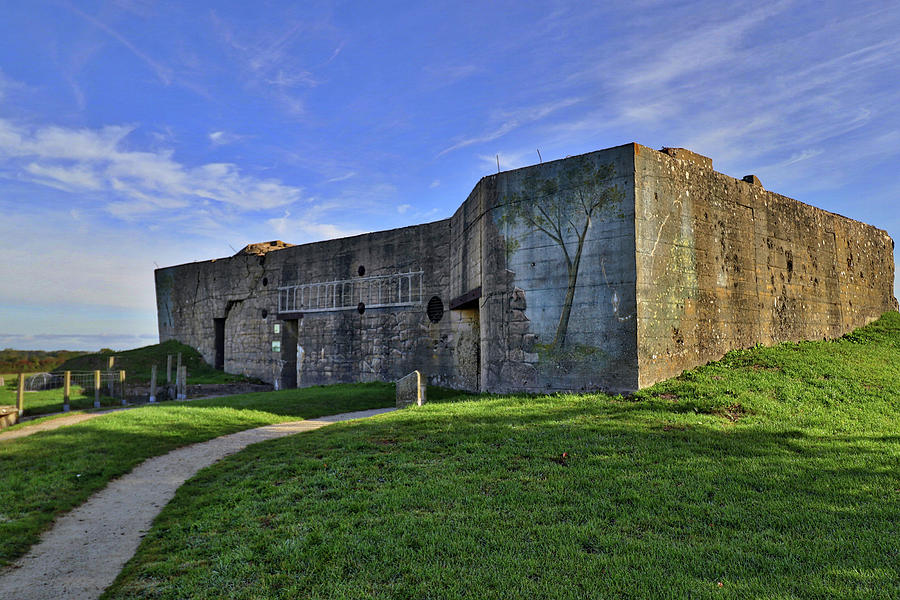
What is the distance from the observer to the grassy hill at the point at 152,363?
73.4ft

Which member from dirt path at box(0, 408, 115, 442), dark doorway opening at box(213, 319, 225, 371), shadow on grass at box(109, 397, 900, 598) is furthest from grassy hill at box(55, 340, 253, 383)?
shadow on grass at box(109, 397, 900, 598)

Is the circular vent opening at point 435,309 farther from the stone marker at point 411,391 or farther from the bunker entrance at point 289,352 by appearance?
the bunker entrance at point 289,352

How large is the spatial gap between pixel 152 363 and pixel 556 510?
24.9 metres

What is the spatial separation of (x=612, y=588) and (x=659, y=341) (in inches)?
299

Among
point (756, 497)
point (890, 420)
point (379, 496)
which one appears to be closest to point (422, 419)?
point (379, 496)

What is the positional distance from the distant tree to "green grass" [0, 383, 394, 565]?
20.7ft

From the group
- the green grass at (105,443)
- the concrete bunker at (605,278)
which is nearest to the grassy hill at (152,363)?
the green grass at (105,443)

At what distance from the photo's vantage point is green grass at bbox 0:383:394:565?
6.14 m

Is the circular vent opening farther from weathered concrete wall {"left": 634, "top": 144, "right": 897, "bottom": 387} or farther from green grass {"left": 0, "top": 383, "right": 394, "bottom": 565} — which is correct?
weathered concrete wall {"left": 634, "top": 144, "right": 897, "bottom": 387}

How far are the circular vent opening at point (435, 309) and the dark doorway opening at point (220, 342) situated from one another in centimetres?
1328

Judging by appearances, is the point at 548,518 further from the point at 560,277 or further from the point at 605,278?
the point at 560,277

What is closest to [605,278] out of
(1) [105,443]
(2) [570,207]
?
(2) [570,207]

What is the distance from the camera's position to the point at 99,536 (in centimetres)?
538

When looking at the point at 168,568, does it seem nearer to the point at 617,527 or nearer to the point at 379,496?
the point at 379,496
